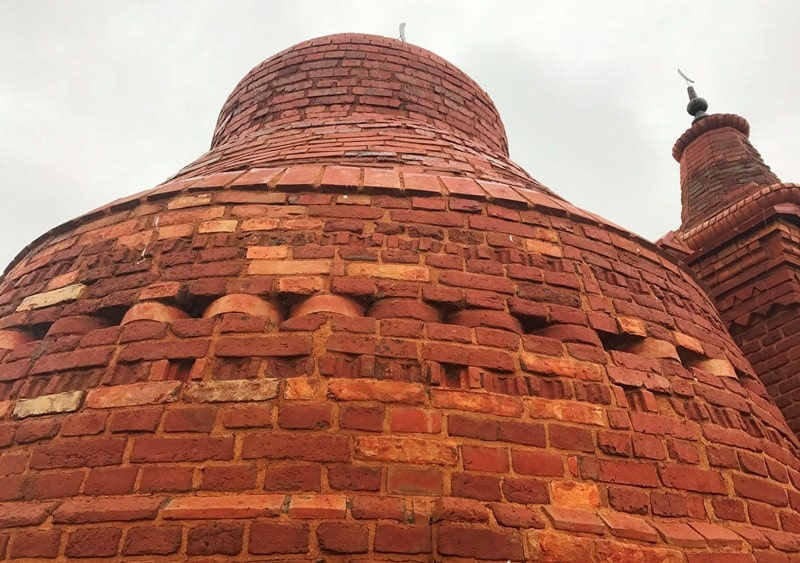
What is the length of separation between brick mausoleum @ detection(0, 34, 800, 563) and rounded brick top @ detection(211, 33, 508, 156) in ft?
4.49

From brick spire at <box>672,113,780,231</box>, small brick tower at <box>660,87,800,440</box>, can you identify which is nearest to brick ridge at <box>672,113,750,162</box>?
brick spire at <box>672,113,780,231</box>

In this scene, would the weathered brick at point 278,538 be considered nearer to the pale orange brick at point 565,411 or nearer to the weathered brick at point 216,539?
the weathered brick at point 216,539

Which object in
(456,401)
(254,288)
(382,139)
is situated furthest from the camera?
(382,139)

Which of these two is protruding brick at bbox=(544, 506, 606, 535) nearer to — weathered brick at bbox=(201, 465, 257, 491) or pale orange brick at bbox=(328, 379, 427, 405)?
pale orange brick at bbox=(328, 379, 427, 405)

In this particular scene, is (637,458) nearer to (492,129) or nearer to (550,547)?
(550,547)

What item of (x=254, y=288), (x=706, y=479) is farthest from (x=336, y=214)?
(x=706, y=479)

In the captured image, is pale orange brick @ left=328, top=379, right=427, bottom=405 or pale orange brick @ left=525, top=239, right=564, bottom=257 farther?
pale orange brick @ left=525, top=239, right=564, bottom=257

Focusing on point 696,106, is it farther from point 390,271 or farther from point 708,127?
point 390,271

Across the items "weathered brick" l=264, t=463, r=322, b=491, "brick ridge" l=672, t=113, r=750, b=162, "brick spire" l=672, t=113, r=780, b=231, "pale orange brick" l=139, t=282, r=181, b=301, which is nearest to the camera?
"weathered brick" l=264, t=463, r=322, b=491

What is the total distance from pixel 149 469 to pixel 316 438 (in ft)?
1.40

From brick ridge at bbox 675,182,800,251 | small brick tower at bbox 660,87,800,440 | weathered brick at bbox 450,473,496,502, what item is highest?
brick ridge at bbox 675,182,800,251

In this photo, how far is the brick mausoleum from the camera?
4.88 ft

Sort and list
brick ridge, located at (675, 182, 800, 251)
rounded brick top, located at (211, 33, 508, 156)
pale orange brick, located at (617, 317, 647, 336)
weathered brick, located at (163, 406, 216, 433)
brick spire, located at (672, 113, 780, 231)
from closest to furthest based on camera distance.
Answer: weathered brick, located at (163, 406, 216, 433) < pale orange brick, located at (617, 317, 647, 336) < rounded brick top, located at (211, 33, 508, 156) < brick ridge, located at (675, 182, 800, 251) < brick spire, located at (672, 113, 780, 231)

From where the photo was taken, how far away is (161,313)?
1.94 m
